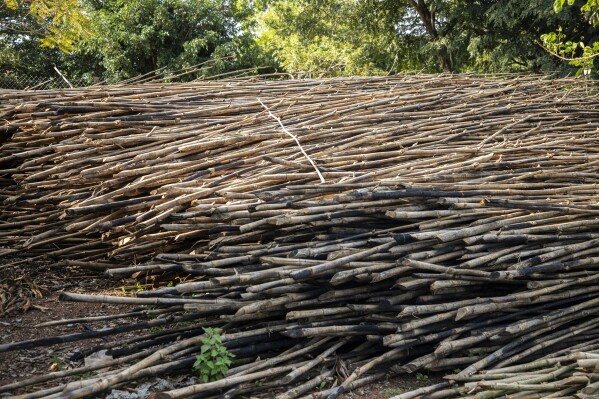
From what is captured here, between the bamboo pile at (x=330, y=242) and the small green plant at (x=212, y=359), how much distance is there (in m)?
0.07

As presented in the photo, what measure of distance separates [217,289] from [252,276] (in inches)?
10.2

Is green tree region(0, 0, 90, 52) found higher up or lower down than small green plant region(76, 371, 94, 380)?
higher up

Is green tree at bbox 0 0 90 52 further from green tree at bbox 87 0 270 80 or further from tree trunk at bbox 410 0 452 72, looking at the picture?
tree trunk at bbox 410 0 452 72

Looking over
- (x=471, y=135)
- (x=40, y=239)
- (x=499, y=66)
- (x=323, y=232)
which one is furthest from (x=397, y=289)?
(x=499, y=66)

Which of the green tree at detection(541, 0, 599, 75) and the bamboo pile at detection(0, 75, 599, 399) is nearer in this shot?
the bamboo pile at detection(0, 75, 599, 399)

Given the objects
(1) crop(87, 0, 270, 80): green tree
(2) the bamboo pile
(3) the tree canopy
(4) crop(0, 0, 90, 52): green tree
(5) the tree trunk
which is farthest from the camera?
(5) the tree trunk

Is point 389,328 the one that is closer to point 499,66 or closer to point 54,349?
point 54,349

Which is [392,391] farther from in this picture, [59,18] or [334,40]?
[334,40]

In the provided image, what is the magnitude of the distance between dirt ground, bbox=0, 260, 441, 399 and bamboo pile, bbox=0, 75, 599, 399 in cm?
10

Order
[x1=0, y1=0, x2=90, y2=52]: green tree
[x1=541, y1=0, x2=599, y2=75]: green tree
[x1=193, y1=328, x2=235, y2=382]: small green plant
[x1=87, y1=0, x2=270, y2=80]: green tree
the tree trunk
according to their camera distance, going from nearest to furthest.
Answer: [x1=193, y1=328, x2=235, y2=382]: small green plant, [x1=541, y1=0, x2=599, y2=75]: green tree, [x1=0, y1=0, x2=90, y2=52]: green tree, [x1=87, y1=0, x2=270, y2=80]: green tree, the tree trunk

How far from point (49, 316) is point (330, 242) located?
1.66 m

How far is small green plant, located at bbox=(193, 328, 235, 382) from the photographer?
2760mm

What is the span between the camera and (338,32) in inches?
573

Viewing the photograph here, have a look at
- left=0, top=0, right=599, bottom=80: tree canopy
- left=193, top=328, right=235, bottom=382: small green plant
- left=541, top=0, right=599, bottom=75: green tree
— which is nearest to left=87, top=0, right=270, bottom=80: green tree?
left=0, top=0, right=599, bottom=80: tree canopy
